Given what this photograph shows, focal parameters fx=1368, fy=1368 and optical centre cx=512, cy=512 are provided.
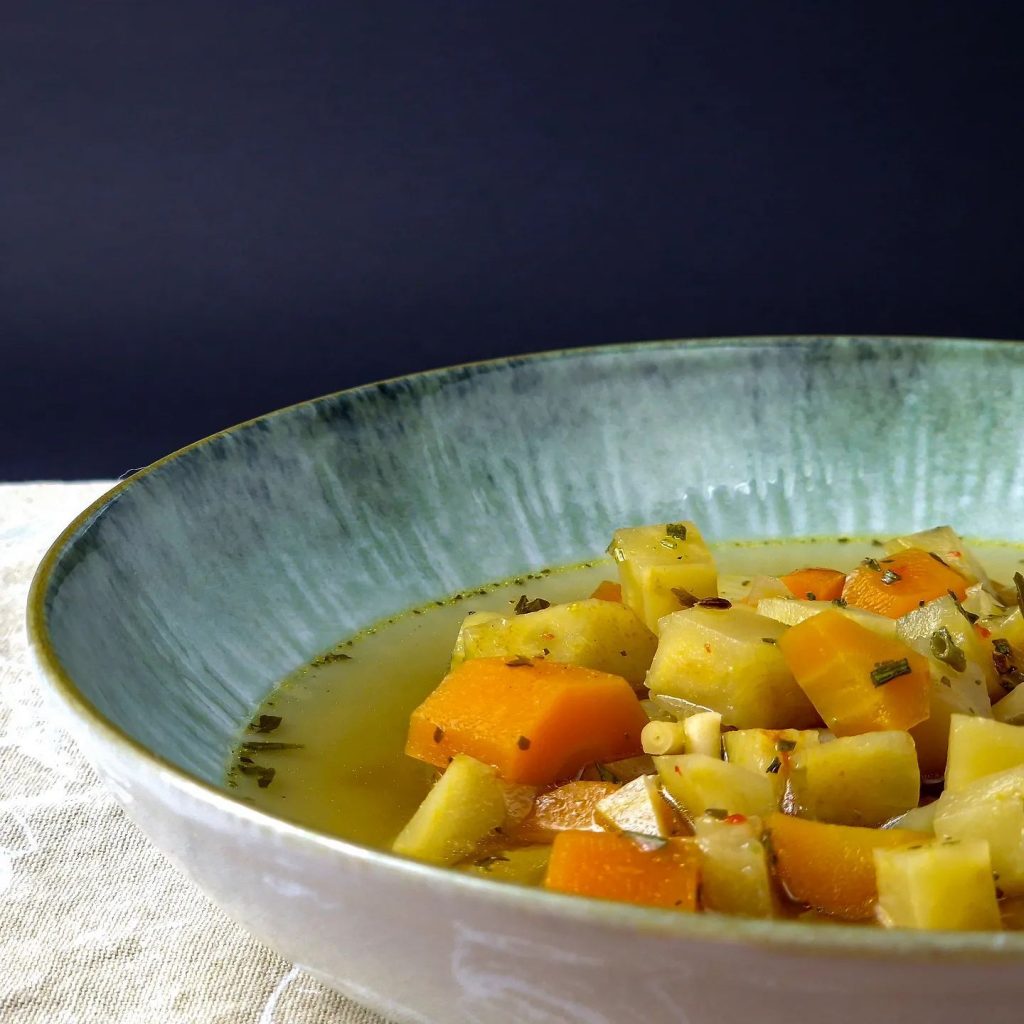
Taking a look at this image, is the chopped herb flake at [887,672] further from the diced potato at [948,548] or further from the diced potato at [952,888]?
the diced potato at [948,548]

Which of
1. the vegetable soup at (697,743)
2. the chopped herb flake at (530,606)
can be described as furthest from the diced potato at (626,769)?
the chopped herb flake at (530,606)

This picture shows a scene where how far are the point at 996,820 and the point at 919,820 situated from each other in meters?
0.08

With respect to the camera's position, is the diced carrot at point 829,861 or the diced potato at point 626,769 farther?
the diced potato at point 626,769

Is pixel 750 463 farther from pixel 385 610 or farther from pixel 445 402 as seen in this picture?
pixel 385 610

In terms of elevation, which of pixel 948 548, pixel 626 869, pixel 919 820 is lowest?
pixel 948 548

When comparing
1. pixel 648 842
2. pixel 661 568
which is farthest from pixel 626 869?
pixel 661 568

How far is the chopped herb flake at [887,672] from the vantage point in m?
1.18

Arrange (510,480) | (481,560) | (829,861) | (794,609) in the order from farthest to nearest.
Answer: (510,480), (481,560), (794,609), (829,861)

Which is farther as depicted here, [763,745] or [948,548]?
[948,548]

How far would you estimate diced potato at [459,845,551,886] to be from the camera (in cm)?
110

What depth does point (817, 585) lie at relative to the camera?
63.6 inches

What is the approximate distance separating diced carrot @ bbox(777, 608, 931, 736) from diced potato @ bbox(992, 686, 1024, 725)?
0.12m

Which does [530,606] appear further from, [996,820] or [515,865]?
[996,820]

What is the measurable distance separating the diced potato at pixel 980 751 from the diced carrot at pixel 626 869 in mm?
276
